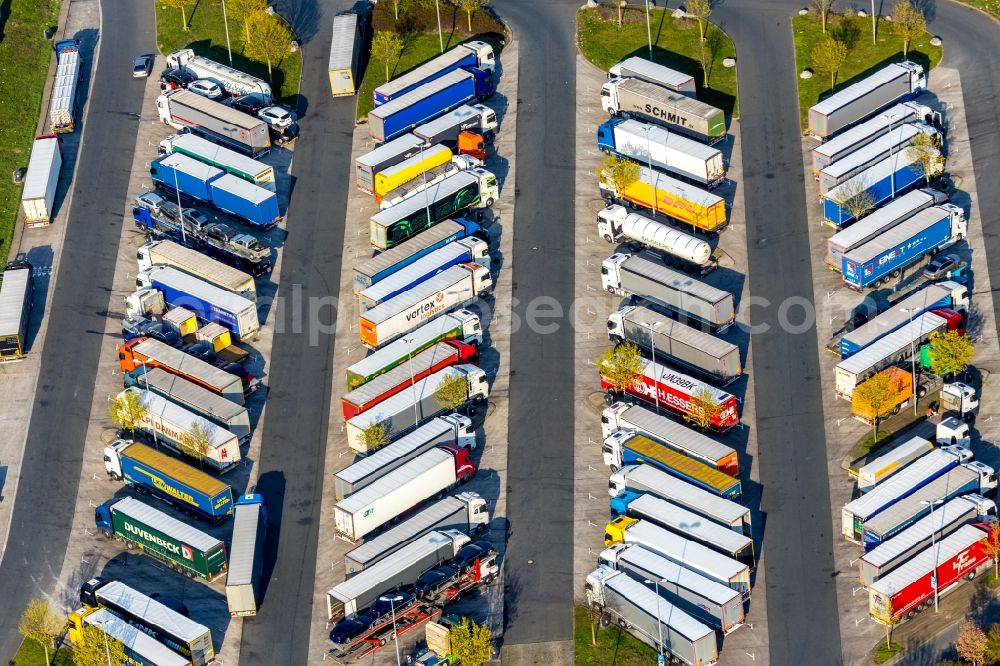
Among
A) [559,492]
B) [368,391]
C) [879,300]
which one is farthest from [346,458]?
[879,300]

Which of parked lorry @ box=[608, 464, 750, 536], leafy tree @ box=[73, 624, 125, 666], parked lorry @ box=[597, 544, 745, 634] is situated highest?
parked lorry @ box=[608, 464, 750, 536]

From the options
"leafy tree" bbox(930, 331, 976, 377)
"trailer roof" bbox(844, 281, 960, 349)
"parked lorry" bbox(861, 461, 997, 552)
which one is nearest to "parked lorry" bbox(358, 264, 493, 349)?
"trailer roof" bbox(844, 281, 960, 349)

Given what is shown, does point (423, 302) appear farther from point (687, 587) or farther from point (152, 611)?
point (687, 587)

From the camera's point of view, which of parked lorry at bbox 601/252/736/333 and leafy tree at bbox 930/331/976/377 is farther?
parked lorry at bbox 601/252/736/333

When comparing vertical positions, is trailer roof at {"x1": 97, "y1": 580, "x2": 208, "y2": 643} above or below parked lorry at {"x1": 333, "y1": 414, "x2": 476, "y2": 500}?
below

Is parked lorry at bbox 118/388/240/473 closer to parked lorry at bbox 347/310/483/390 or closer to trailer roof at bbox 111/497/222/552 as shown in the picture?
trailer roof at bbox 111/497/222/552

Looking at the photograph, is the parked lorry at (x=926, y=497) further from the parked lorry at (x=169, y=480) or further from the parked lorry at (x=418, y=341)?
the parked lorry at (x=169, y=480)

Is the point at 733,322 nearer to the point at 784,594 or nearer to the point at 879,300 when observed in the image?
the point at 879,300
